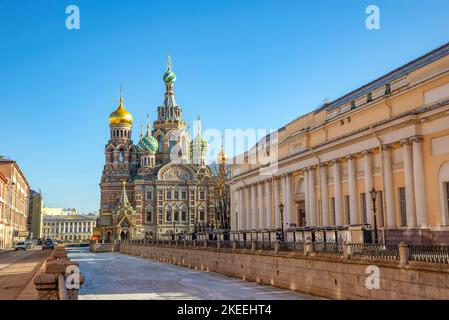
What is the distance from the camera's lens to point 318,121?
4559 cm

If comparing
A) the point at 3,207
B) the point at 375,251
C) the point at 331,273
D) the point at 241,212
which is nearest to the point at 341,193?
the point at 331,273

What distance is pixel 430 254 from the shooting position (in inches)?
763

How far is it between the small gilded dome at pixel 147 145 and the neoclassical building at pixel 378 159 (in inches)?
2497

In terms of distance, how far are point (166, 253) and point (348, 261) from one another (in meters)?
43.1

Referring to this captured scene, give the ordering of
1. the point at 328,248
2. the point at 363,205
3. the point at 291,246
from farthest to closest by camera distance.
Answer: the point at 363,205 < the point at 291,246 < the point at 328,248

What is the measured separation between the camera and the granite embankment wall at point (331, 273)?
1892 centimetres

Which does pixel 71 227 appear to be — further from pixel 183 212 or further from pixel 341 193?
pixel 341 193

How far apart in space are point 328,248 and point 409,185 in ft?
23.6

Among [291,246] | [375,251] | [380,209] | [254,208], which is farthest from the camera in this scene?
[254,208]

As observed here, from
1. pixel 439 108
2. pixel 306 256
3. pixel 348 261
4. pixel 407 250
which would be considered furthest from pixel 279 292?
pixel 439 108

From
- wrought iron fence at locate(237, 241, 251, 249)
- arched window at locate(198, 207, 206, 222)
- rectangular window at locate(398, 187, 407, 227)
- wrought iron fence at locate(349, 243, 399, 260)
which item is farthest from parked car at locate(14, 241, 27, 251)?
wrought iron fence at locate(349, 243, 399, 260)

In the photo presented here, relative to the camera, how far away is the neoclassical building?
1171 inches

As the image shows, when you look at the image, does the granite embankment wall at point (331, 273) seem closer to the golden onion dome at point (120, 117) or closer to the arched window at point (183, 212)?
the arched window at point (183, 212)

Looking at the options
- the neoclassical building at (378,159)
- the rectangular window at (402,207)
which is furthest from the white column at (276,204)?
the rectangular window at (402,207)
